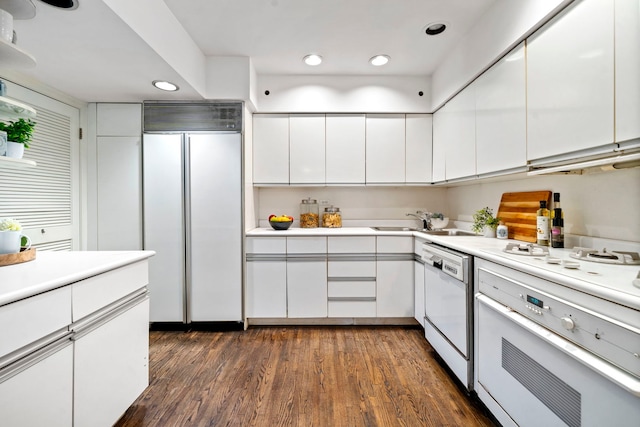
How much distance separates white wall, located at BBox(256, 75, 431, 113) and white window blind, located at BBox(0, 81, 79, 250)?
1.72 metres

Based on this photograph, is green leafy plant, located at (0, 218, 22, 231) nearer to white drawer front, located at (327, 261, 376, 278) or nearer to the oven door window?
white drawer front, located at (327, 261, 376, 278)

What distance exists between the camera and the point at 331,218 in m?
3.31

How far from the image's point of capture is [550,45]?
151 centimetres

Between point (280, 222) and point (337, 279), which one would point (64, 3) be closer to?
point (280, 222)

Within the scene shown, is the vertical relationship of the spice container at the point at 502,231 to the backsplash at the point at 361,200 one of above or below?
below

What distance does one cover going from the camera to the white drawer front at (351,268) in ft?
9.39

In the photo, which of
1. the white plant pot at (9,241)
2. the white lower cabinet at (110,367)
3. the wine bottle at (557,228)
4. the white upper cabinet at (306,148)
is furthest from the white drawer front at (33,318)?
the wine bottle at (557,228)

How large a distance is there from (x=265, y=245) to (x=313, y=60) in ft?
5.94

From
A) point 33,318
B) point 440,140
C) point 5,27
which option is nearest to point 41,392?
point 33,318

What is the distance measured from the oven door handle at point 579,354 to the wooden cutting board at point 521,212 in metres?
0.91

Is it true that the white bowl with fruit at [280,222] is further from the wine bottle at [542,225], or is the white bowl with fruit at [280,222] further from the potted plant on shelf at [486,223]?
the wine bottle at [542,225]

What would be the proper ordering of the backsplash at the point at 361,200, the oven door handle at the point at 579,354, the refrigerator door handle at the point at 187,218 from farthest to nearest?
1. the backsplash at the point at 361,200
2. the refrigerator door handle at the point at 187,218
3. the oven door handle at the point at 579,354

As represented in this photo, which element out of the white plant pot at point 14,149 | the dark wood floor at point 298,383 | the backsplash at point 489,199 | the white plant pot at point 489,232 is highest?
the white plant pot at point 14,149

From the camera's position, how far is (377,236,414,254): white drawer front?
9.36 feet
